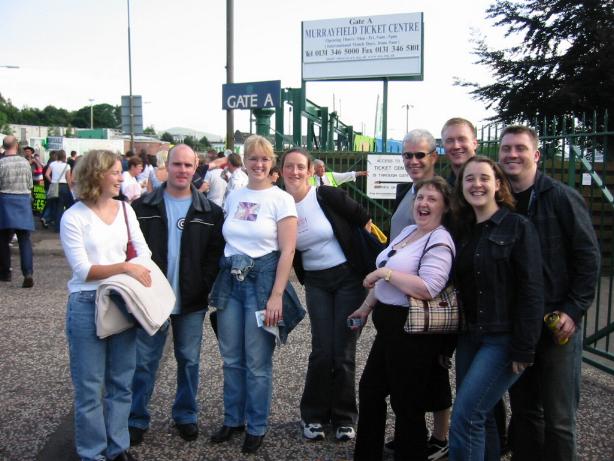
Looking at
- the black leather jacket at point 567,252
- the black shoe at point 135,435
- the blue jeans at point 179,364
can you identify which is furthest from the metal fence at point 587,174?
the black shoe at point 135,435

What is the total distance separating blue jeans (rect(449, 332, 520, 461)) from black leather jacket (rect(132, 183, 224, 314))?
1.64m

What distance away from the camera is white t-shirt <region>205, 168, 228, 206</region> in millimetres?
10008

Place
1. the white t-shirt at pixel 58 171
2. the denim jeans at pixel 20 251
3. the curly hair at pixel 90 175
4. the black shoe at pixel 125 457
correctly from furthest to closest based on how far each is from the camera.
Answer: the white t-shirt at pixel 58 171 → the denim jeans at pixel 20 251 → the black shoe at pixel 125 457 → the curly hair at pixel 90 175

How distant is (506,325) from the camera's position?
261 cm

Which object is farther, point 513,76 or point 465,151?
point 513,76

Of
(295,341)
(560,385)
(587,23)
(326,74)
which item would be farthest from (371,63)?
(560,385)

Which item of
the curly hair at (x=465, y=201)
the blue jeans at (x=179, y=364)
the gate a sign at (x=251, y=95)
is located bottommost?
the blue jeans at (x=179, y=364)

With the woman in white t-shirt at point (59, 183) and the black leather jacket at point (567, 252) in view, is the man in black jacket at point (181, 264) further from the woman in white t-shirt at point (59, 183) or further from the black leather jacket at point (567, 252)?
the woman in white t-shirt at point (59, 183)

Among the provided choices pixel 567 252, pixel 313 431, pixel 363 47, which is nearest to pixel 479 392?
pixel 567 252

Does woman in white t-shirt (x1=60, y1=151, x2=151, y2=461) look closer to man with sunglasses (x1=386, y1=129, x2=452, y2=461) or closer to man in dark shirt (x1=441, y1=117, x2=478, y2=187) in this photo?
man with sunglasses (x1=386, y1=129, x2=452, y2=461)

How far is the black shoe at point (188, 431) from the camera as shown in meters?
3.58

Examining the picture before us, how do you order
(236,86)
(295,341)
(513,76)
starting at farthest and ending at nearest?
(513,76)
(236,86)
(295,341)

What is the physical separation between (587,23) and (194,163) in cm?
1453

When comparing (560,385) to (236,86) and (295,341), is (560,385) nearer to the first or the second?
(295,341)
